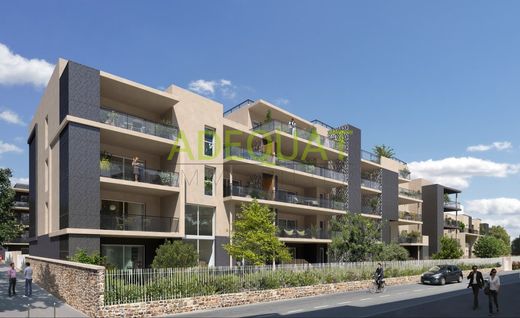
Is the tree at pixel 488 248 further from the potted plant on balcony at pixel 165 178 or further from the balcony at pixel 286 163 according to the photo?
the potted plant on balcony at pixel 165 178

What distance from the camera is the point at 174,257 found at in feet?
78.2

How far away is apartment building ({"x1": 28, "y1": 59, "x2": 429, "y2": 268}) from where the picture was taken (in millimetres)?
25031

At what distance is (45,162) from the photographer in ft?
102

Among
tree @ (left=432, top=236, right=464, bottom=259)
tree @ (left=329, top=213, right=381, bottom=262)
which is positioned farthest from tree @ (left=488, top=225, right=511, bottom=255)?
tree @ (left=329, top=213, right=381, bottom=262)

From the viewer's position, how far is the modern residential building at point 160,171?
82.2 feet

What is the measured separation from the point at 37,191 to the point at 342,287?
2334 cm

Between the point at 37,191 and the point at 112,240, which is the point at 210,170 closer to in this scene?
the point at 112,240

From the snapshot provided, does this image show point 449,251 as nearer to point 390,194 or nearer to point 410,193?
point 390,194

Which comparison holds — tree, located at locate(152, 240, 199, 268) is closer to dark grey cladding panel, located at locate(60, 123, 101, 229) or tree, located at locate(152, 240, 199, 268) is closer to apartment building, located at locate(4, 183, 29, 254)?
dark grey cladding panel, located at locate(60, 123, 101, 229)

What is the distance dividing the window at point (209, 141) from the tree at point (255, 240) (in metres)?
4.96

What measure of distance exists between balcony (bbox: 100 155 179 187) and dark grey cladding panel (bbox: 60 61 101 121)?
9.53 ft

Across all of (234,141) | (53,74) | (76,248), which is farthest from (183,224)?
(53,74)

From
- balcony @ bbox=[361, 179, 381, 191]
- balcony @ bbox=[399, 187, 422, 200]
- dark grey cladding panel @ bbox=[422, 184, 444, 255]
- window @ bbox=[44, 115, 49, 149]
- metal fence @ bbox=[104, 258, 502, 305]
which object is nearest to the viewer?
metal fence @ bbox=[104, 258, 502, 305]

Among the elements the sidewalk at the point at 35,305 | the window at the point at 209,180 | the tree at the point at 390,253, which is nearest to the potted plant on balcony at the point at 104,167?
the sidewalk at the point at 35,305
